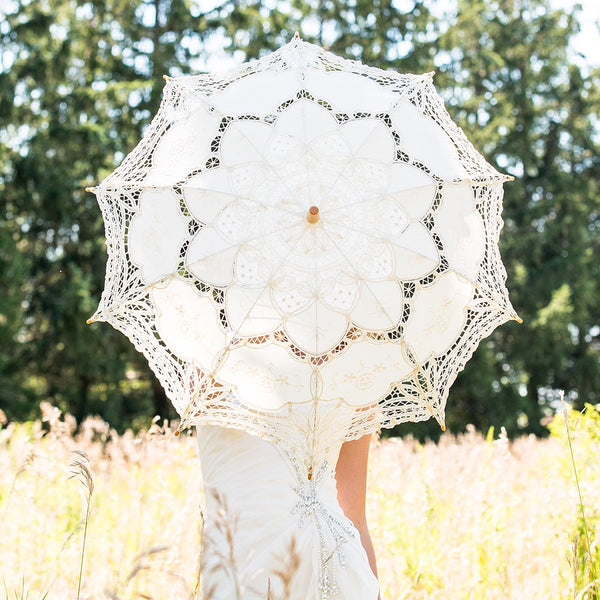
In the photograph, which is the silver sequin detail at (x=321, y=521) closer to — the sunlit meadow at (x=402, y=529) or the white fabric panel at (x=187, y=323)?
the white fabric panel at (x=187, y=323)

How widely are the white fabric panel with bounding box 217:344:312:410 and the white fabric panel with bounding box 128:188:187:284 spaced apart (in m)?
0.34

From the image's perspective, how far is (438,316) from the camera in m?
2.53

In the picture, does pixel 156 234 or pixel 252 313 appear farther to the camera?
pixel 156 234

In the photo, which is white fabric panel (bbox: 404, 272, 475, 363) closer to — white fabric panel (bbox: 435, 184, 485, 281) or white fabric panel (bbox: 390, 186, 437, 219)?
white fabric panel (bbox: 435, 184, 485, 281)

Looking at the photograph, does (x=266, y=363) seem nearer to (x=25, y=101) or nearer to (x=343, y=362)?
(x=343, y=362)

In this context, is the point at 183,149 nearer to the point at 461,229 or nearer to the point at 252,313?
the point at 252,313

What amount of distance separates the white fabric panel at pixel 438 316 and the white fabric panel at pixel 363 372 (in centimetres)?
7

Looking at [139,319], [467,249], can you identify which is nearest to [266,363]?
[139,319]

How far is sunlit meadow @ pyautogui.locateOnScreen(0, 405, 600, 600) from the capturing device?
3.60 meters

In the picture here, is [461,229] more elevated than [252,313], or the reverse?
[461,229]

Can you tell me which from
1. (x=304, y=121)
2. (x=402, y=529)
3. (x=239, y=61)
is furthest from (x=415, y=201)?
(x=239, y=61)

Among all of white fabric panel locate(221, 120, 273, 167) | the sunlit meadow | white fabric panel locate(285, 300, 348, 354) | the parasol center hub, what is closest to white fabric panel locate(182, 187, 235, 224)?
white fabric panel locate(221, 120, 273, 167)

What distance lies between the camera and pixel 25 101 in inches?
642

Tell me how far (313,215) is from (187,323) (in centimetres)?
49
